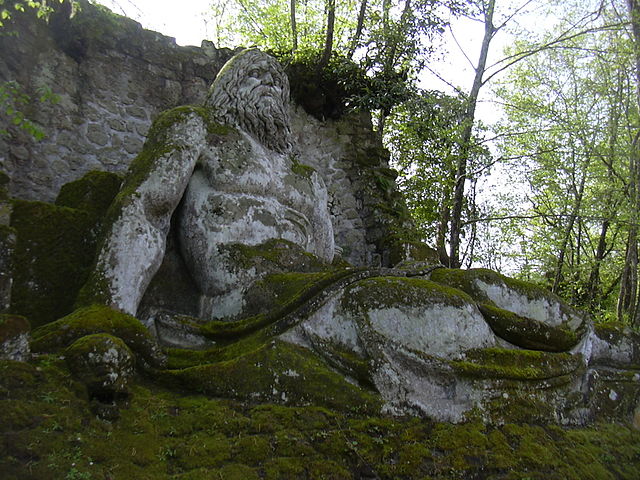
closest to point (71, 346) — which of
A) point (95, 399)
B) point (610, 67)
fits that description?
point (95, 399)

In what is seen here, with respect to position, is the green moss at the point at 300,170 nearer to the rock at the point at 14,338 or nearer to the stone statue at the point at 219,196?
the stone statue at the point at 219,196

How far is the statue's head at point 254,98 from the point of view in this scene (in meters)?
3.77

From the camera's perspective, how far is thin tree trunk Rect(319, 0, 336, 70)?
236 inches

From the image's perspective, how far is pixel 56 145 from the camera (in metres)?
4.49

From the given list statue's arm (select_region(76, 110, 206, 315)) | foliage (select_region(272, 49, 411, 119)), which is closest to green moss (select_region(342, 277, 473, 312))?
statue's arm (select_region(76, 110, 206, 315))

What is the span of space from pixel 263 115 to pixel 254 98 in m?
0.14

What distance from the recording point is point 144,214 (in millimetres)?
3012

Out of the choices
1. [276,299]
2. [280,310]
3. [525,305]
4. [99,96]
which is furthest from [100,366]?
[99,96]

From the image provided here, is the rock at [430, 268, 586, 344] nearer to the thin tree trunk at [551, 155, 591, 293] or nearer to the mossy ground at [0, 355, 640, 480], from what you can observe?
the mossy ground at [0, 355, 640, 480]

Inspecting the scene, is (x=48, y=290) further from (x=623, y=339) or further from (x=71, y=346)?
(x=623, y=339)

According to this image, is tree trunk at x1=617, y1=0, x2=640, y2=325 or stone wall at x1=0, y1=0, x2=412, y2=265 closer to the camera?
stone wall at x1=0, y1=0, x2=412, y2=265

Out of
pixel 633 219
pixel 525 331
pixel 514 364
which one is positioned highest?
pixel 633 219

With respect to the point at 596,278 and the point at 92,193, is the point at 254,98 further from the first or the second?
the point at 596,278

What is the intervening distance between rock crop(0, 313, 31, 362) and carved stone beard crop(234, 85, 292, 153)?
2204 millimetres
